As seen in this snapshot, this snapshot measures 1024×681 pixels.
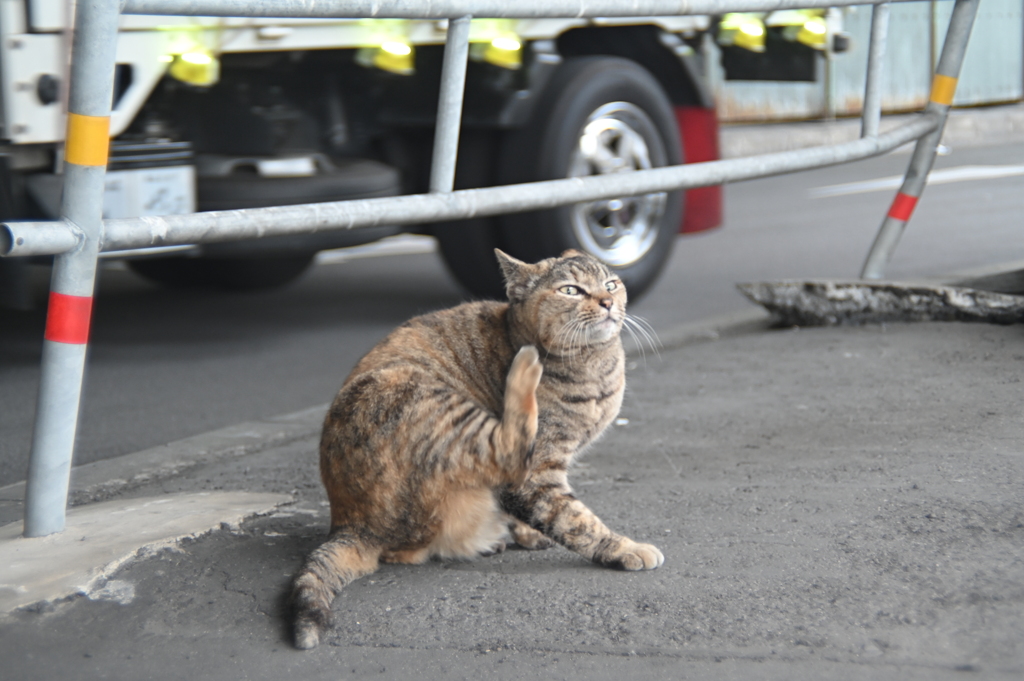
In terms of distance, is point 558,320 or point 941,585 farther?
point 558,320

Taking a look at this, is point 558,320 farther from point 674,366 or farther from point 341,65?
point 341,65

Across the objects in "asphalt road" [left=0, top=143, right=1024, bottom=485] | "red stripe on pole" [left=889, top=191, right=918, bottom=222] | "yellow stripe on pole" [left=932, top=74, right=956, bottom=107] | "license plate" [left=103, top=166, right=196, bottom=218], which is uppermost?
"yellow stripe on pole" [left=932, top=74, right=956, bottom=107]

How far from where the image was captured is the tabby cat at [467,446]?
246 centimetres

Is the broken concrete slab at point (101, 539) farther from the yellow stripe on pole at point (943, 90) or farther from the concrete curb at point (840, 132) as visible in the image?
the concrete curb at point (840, 132)

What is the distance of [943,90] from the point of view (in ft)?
16.0

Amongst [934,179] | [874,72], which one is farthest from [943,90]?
[934,179]

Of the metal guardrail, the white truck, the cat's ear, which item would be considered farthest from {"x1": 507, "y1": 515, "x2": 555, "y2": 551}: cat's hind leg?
the white truck

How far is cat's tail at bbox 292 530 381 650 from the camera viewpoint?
2193 millimetres

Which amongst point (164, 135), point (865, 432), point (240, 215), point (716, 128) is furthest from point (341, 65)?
point (865, 432)

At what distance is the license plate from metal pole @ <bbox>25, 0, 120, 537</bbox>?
5.45ft

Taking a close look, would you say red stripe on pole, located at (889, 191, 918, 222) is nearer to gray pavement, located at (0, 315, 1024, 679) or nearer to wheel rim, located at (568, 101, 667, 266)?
wheel rim, located at (568, 101, 667, 266)

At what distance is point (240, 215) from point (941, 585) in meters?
1.81

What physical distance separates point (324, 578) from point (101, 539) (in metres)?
0.65

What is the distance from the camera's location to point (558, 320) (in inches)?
112
